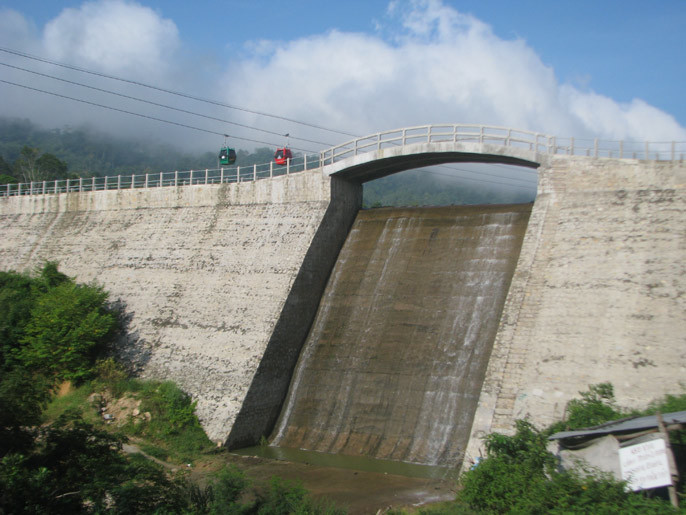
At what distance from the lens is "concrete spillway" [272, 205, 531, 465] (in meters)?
19.3

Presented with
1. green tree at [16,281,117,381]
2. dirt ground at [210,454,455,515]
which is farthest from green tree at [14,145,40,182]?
dirt ground at [210,454,455,515]

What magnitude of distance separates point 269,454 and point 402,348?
5.67 meters

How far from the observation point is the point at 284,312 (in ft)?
74.9

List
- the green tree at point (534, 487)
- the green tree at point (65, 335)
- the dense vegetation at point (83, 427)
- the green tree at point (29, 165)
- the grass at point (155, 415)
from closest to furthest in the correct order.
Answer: the green tree at point (534, 487)
the dense vegetation at point (83, 427)
the grass at point (155, 415)
the green tree at point (65, 335)
the green tree at point (29, 165)

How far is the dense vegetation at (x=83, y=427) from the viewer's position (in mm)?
10898

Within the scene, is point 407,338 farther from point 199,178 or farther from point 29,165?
point 29,165

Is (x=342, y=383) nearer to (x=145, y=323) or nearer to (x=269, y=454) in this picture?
(x=269, y=454)

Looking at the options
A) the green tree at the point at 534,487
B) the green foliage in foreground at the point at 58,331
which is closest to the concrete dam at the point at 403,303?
the green foliage in foreground at the point at 58,331

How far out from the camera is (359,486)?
635 inches

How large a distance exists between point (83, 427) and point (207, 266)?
1493cm

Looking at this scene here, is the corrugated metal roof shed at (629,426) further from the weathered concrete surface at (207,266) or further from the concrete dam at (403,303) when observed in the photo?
the weathered concrete surface at (207,266)

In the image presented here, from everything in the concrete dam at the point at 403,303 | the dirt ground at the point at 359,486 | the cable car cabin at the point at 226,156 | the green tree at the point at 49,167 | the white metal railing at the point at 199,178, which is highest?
the green tree at the point at 49,167

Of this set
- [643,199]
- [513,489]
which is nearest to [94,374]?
[513,489]

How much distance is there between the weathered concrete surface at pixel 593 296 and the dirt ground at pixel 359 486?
65.7 inches
